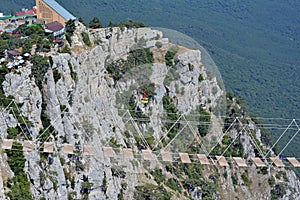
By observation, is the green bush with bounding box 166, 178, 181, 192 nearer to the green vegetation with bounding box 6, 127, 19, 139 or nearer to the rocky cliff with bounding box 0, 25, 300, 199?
the rocky cliff with bounding box 0, 25, 300, 199

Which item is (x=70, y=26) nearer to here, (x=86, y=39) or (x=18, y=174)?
(x=86, y=39)

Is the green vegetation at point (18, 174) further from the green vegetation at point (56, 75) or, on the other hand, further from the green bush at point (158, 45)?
the green bush at point (158, 45)

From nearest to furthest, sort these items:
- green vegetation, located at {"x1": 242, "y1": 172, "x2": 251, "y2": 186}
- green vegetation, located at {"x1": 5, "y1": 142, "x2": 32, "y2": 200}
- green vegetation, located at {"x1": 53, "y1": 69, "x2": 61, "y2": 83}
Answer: green vegetation, located at {"x1": 5, "y1": 142, "x2": 32, "y2": 200}, green vegetation, located at {"x1": 53, "y1": 69, "x2": 61, "y2": 83}, green vegetation, located at {"x1": 242, "y1": 172, "x2": 251, "y2": 186}

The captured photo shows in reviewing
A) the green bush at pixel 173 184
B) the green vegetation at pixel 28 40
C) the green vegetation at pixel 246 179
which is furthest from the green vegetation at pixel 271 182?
the green vegetation at pixel 28 40

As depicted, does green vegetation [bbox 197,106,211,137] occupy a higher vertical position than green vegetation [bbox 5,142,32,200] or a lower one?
higher

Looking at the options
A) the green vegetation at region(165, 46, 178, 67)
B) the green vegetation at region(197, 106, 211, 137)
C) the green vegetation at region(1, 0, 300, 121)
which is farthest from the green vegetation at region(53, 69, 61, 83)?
the green vegetation at region(1, 0, 300, 121)

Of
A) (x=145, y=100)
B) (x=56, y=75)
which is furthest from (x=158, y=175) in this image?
(x=56, y=75)
